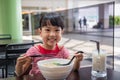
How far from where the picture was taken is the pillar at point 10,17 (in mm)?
4297

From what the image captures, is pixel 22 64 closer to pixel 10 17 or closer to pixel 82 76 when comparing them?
pixel 82 76

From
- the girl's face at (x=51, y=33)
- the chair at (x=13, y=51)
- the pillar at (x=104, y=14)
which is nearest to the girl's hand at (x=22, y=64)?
the girl's face at (x=51, y=33)

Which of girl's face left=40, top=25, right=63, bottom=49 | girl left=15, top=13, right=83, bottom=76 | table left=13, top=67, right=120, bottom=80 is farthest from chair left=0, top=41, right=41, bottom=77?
table left=13, top=67, right=120, bottom=80

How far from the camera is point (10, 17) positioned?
4352 millimetres

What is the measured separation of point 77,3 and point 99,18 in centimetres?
459

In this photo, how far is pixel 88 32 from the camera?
17.3 ft

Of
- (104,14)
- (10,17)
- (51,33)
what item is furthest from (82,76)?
(10,17)

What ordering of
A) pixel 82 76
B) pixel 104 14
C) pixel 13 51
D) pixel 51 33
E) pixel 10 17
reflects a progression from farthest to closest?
pixel 10 17 → pixel 104 14 → pixel 13 51 → pixel 51 33 → pixel 82 76

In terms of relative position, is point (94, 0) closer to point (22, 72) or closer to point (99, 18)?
point (99, 18)

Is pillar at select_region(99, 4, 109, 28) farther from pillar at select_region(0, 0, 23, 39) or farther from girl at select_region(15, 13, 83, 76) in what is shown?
girl at select_region(15, 13, 83, 76)

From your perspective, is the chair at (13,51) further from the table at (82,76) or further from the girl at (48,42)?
the table at (82,76)

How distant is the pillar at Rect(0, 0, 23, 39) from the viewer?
4297 millimetres

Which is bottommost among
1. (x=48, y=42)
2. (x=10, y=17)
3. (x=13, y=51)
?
(x=13, y=51)

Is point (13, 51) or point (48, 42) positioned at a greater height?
point (48, 42)
